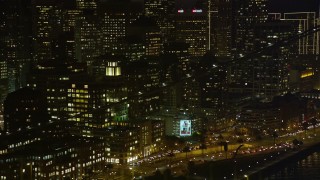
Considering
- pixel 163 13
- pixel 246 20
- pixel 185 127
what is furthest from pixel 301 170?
pixel 246 20

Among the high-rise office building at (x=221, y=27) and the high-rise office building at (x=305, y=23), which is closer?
the high-rise office building at (x=221, y=27)

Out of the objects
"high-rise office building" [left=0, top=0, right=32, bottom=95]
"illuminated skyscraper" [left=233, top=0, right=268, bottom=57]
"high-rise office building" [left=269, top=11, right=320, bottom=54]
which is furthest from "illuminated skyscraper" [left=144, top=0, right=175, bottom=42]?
"high-rise office building" [left=269, top=11, right=320, bottom=54]

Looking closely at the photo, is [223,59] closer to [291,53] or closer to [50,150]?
[291,53]

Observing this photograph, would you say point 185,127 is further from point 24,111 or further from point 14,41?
point 14,41

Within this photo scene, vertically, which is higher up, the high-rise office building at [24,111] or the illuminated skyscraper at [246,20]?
the illuminated skyscraper at [246,20]

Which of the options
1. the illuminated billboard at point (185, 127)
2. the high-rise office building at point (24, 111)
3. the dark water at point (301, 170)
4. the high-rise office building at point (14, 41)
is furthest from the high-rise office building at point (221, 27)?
the dark water at point (301, 170)

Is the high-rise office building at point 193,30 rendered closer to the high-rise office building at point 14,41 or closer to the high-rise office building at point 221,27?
the high-rise office building at point 221,27
